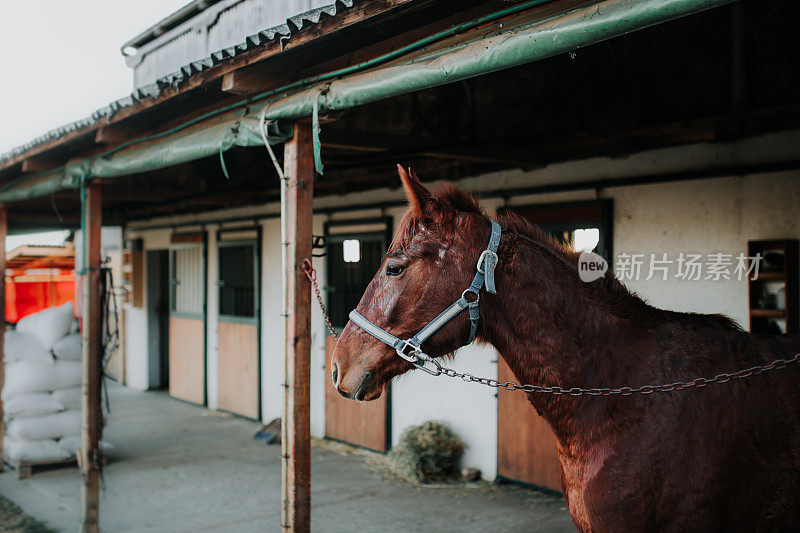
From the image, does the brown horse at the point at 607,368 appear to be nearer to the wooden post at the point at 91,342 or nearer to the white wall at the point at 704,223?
the white wall at the point at 704,223

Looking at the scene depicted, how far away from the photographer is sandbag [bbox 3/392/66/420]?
21.7ft

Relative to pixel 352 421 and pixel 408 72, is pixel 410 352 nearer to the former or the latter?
pixel 408 72

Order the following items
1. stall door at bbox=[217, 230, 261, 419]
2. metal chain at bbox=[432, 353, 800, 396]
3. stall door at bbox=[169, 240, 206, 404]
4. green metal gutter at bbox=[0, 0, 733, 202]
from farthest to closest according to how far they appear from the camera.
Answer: stall door at bbox=[169, 240, 206, 404] → stall door at bbox=[217, 230, 261, 419] → metal chain at bbox=[432, 353, 800, 396] → green metal gutter at bbox=[0, 0, 733, 202]

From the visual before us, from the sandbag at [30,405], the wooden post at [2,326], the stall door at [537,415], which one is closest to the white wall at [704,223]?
the stall door at [537,415]

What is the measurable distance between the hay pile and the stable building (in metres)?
0.18

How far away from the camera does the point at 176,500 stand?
18.5 ft

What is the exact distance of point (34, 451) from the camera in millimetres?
6555

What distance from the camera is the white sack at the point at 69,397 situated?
6.77 meters

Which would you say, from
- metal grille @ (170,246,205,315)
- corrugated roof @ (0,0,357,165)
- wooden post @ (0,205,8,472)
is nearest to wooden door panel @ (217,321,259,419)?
metal grille @ (170,246,205,315)

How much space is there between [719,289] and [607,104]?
1.67 meters

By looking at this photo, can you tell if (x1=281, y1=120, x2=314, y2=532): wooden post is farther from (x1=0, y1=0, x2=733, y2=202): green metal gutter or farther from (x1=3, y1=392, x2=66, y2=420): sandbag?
(x1=3, y1=392, x2=66, y2=420): sandbag

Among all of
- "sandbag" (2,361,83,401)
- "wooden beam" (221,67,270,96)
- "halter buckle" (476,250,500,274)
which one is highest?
"wooden beam" (221,67,270,96)

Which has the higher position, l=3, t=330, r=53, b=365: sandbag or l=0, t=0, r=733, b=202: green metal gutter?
l=0, t=0, r=733, b=202: green metal gutter

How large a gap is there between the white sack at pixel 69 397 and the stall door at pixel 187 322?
2841 mm
